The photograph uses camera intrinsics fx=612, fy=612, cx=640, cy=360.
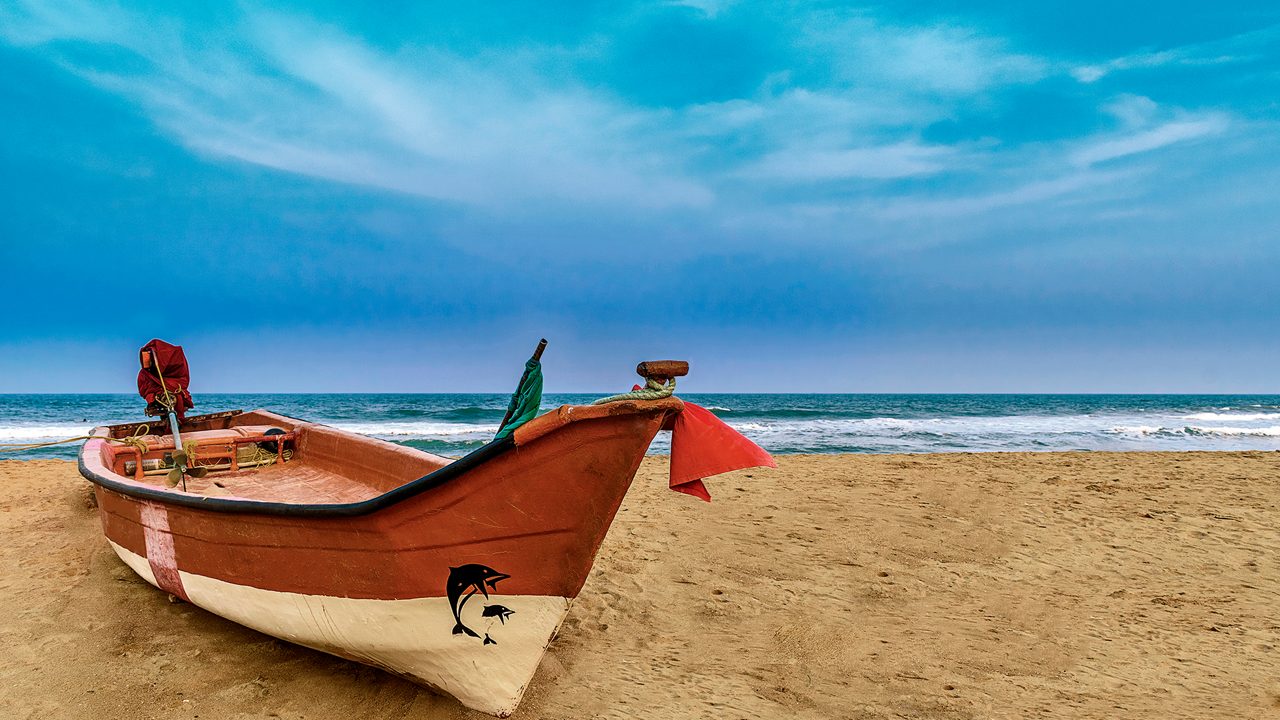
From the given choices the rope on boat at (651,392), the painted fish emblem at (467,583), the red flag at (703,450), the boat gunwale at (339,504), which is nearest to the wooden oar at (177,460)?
the boat gunwale at (339,504)

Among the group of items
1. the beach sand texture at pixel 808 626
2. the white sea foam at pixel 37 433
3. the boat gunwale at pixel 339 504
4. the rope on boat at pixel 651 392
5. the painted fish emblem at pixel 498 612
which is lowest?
the white sea foam at pixel 37 433

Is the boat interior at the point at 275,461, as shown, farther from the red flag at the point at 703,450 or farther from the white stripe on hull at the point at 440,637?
the red flag at the point at 703,450

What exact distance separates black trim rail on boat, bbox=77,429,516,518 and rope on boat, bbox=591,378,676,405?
441 mm

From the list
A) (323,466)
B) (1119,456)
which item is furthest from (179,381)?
(1119,456)

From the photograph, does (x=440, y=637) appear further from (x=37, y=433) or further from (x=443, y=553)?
(x=37, y=433)

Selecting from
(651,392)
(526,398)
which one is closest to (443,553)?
(526,398)

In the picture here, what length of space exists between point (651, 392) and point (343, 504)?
1.40 m

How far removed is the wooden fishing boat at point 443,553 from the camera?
2.22 meters

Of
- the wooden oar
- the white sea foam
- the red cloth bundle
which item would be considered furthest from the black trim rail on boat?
the white sea foam

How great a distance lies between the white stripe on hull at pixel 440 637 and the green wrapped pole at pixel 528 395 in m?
0.71

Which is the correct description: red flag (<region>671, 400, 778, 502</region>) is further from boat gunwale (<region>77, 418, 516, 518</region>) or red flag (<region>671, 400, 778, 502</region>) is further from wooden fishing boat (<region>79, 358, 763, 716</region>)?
boat gunwale (<region>77, 418, 516, 518</region>)

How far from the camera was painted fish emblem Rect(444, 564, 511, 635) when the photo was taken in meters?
2.43

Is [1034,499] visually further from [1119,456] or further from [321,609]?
[321,609]

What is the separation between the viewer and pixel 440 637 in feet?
8.49
